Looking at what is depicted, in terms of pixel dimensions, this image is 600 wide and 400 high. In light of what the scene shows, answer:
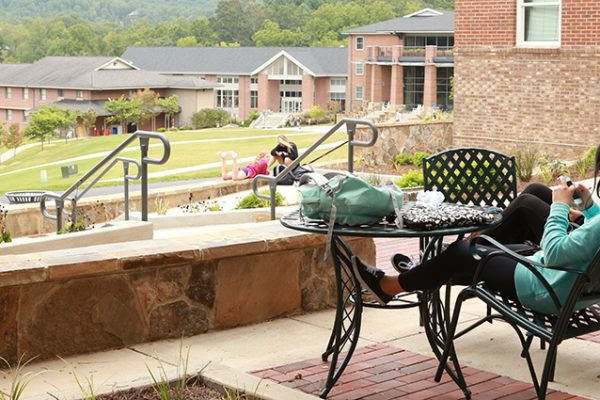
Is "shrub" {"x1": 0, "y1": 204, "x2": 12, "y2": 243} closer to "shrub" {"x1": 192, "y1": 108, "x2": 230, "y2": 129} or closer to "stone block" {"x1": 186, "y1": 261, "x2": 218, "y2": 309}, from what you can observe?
"stone block" {"x1": 186, "y1": 261, "x2": 218, "y2": 309}

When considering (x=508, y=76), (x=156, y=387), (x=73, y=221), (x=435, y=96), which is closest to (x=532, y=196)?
(x=156, y=387)

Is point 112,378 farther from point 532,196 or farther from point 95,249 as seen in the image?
point 532,196

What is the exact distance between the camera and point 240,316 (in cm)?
586

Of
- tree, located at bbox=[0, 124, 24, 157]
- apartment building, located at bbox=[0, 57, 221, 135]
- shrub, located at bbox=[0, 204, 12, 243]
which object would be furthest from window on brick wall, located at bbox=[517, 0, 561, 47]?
apartment building, located at bbox=[0, 57, 221, 135]

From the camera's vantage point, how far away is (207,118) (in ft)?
328

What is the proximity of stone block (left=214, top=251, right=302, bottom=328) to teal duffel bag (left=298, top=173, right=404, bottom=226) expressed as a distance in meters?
1.28

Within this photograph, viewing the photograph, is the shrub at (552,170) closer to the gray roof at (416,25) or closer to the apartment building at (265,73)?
the gray roof at (416,25)

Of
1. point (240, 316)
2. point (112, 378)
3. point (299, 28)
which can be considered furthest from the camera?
point (299, 28)

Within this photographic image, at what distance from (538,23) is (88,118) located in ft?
253

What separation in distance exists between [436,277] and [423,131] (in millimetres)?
17307

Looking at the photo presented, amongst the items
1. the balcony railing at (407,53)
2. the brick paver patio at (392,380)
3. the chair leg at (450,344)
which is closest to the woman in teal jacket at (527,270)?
the chair leg at (450,344)

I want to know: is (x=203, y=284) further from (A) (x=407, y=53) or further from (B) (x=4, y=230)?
(A) (x=407, y=53)

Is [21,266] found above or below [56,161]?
above

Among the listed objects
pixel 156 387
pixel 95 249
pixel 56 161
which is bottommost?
pixel 56 161
